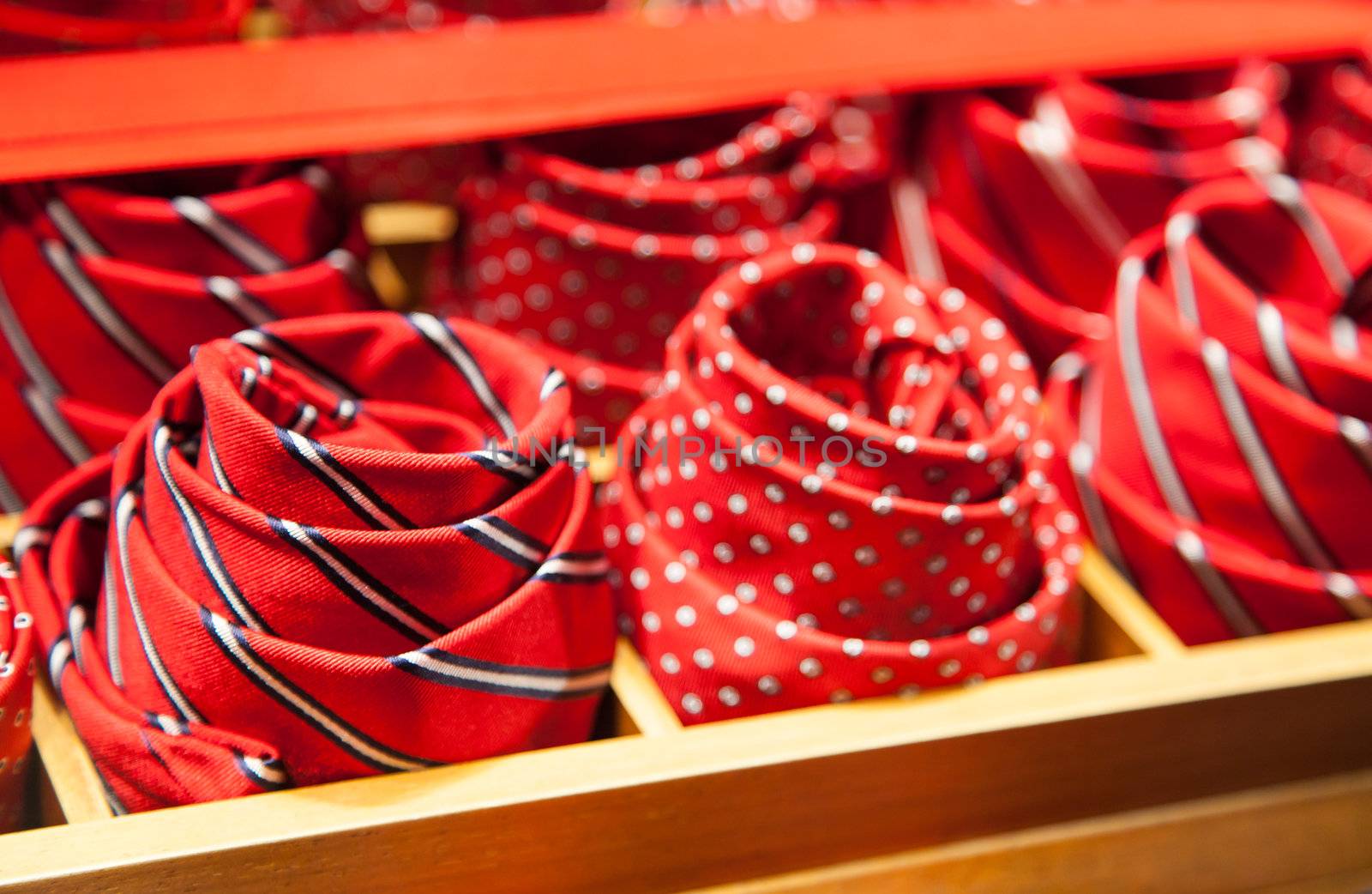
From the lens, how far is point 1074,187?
734 millimetres

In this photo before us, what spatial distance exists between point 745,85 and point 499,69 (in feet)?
0.52

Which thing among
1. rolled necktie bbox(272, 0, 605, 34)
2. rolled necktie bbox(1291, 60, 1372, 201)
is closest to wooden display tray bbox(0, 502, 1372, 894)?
rolled necktie bbox(1291, 60, 1372, 201)

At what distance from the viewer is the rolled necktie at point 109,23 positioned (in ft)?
2.26

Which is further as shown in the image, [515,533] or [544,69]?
[544,69]

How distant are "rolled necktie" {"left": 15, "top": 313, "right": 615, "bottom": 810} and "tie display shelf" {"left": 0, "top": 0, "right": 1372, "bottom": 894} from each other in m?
0.03

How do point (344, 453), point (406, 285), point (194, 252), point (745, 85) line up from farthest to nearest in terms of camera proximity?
point (406, 285) < point (745, 85) < point (194, 252) < point (344, 453)

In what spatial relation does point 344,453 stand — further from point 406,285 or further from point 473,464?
point 406,285

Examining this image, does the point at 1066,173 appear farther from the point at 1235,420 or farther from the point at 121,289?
the point at 121,289

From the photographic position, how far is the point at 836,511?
0.53 metres

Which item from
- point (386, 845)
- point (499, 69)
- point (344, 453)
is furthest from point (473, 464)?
point (499, 69)

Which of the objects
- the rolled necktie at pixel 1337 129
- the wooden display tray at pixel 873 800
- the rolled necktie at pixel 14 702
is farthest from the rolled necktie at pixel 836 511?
the rolled necktie at pixel 1337 129

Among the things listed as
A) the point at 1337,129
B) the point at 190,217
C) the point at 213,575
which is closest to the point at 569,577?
the point at 213,575

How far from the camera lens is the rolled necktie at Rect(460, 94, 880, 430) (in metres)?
0.66

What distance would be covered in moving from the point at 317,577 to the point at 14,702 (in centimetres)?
16
